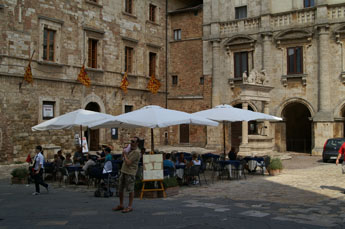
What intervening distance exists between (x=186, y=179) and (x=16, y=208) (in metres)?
5.48

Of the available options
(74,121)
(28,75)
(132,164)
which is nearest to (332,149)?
(74,121)

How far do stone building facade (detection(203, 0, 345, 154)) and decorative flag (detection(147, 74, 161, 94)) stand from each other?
11.1ft

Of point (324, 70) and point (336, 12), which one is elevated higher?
point (336, 12)

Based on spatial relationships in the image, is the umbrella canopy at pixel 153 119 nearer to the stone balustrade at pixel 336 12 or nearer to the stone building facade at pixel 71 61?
the stone building facade at pixel 71 61

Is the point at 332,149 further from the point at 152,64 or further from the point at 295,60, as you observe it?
the point at 152,64

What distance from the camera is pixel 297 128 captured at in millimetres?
29547

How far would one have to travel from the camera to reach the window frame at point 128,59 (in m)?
25.5

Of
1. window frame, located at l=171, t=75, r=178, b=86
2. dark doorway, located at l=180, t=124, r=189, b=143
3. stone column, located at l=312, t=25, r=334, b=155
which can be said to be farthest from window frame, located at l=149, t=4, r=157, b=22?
stone column, located at l=312, t=25, r=334, b=155

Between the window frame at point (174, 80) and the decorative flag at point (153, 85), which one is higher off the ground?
the window frame at point (174, 80)

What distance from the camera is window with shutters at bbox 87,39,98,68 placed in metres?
23.1

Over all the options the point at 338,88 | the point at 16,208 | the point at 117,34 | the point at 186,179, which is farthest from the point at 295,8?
the point at 16,208

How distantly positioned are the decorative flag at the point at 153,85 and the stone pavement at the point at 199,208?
14.5 metres

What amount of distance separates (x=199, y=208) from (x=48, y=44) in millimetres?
14997

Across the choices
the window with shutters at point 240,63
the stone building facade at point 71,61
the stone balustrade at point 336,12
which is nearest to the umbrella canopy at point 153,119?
the stone building facade at point 71,61
